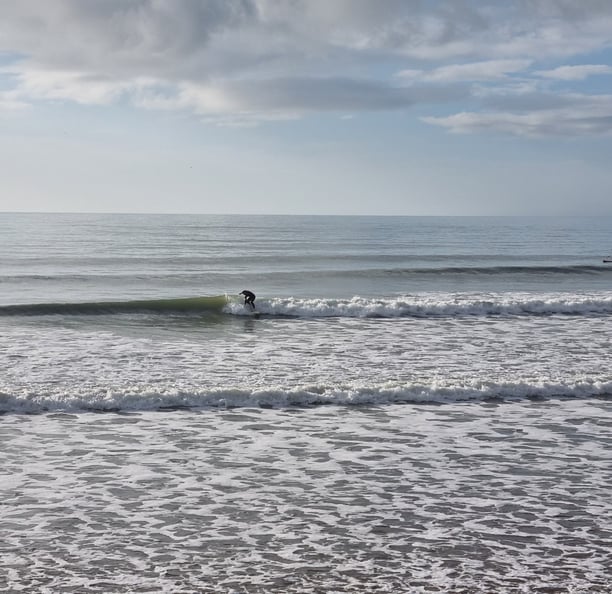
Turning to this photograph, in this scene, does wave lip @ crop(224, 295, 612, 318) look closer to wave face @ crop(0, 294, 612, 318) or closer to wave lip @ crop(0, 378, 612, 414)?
wave face @ crop(0, 294, 612, 318)

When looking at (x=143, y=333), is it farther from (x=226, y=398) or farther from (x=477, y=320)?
(x=477, y=320)

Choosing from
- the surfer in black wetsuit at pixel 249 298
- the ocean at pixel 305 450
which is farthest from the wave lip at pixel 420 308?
the surfer in black wetsuit at pixel 249 298

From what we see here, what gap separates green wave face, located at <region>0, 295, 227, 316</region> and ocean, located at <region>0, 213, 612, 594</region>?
13cm

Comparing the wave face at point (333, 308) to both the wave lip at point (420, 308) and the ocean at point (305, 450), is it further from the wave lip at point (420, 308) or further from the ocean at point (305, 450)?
the ocean at point (305, 450)

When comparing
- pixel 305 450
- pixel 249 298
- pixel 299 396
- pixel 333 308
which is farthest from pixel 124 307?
pixel 305 450

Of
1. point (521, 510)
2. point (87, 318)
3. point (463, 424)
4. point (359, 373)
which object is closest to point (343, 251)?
point (87, 318)

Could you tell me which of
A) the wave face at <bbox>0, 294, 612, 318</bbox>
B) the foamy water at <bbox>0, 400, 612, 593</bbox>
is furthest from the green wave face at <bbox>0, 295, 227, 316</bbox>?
the foamy water at <bbox>0, 400, 612, 593</bbox>

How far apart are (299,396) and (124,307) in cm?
1261

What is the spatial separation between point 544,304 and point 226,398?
15.1 metres

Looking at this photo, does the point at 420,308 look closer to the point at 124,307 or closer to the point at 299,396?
the point at 124,307

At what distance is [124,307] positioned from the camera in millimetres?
23172

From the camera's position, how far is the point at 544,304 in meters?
23.8

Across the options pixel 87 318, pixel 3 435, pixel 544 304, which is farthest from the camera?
pixel 544 304

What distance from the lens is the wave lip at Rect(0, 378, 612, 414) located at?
11.3 m
